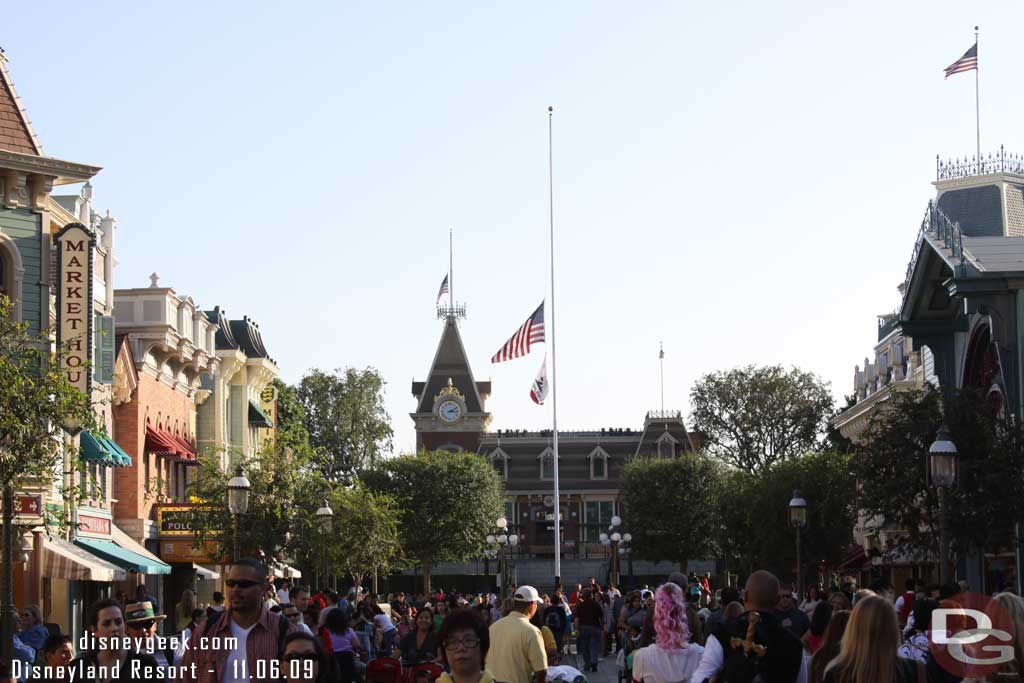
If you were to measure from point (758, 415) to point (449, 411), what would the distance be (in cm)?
3184

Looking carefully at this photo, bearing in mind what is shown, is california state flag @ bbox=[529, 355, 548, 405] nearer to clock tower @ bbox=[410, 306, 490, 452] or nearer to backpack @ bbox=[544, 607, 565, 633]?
backpack @ bbox=[544, 607, 565, 633]

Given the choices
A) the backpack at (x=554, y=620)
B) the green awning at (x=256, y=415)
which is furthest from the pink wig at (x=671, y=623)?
A: the green awning at (x=256, y=415)

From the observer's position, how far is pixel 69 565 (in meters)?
38.4

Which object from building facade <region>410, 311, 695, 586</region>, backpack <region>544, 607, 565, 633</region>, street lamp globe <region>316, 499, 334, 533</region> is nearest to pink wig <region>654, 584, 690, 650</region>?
backpack <region>544, 607, 565, 633</region>

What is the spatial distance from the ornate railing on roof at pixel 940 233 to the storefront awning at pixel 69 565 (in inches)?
793

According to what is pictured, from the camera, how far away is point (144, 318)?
168 feet

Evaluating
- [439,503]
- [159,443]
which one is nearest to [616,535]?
[159,443]

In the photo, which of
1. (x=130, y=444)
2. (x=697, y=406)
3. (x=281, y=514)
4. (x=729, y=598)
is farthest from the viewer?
(x=697, y=406)

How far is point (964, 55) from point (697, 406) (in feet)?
166

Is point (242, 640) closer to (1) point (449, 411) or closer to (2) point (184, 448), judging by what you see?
(2) point (184, 448)

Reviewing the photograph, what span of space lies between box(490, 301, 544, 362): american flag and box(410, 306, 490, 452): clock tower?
5592 centimetres

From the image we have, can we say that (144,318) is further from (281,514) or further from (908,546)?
(908,546)

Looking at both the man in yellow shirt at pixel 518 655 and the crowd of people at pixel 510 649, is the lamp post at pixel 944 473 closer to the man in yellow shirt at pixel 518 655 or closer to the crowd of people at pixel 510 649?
the crowd of people at pixel 510 649

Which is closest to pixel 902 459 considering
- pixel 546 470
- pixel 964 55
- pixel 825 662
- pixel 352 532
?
pixel 964 55
